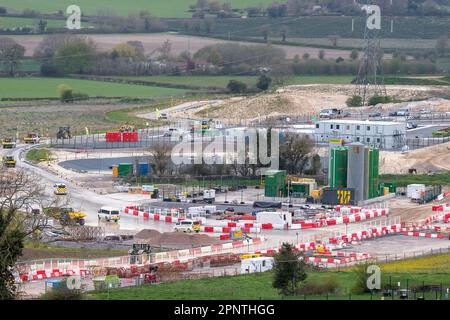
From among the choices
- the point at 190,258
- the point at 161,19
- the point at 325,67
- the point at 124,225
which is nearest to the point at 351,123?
the point at 124,225

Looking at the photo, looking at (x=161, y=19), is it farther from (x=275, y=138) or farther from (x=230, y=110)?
(x=275, y=138)

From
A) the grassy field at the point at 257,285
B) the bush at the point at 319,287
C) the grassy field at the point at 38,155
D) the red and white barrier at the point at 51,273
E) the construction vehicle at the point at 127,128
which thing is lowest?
the construction vehicle at the point at 127,128

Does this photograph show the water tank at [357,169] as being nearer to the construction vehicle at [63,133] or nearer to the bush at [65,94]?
the construction vehicle at [63,133]

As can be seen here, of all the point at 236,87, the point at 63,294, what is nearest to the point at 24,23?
the point at 236,87

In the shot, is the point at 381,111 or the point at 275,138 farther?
the point at 381,111

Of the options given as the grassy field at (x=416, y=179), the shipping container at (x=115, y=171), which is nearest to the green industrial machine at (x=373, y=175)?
the grassy field at (x=416, y=179)

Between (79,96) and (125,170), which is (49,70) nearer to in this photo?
(79,96)

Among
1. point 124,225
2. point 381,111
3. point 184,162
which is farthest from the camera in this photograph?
point 381,111

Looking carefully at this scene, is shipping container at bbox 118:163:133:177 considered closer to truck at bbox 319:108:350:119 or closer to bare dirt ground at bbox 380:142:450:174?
bare dirt ground at bbox 380:142:450:174
